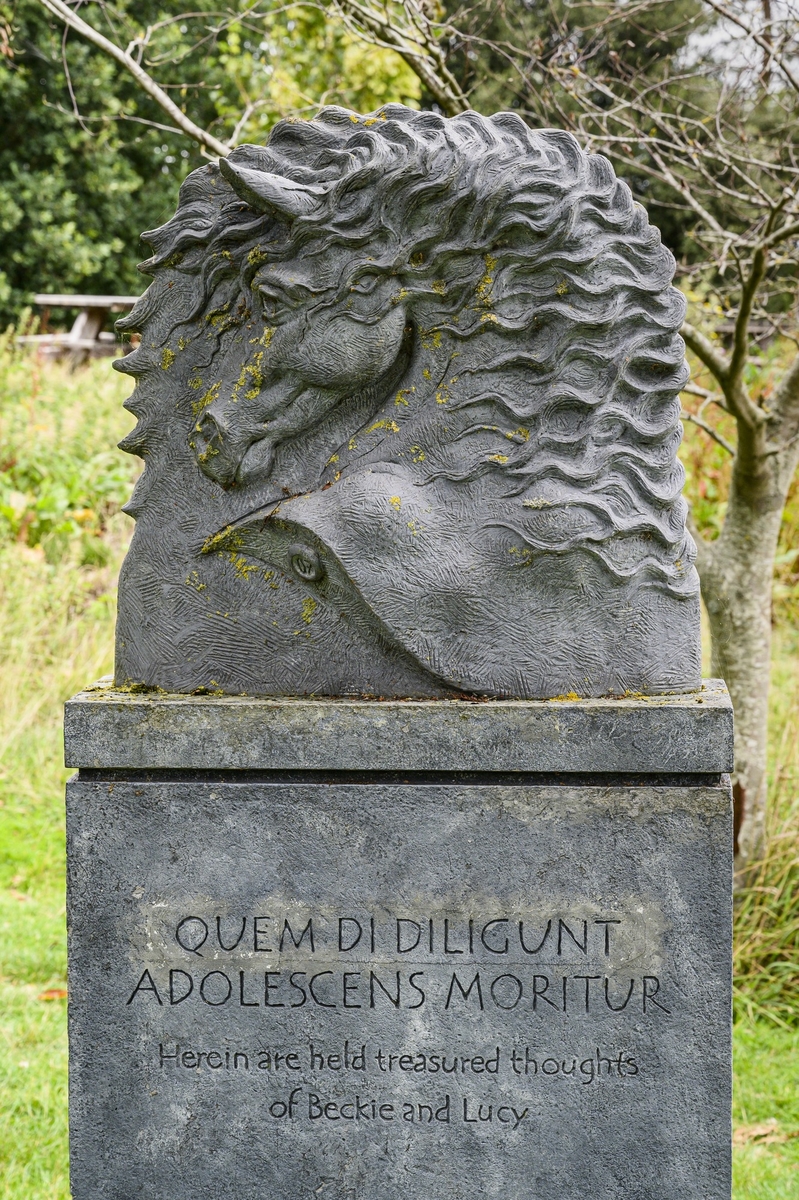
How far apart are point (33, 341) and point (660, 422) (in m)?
10.5

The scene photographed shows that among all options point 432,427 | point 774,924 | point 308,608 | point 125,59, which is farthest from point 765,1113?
point 125,59

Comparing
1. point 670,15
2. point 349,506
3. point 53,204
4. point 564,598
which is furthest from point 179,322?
point 53,204

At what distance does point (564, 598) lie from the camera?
9.46 ft

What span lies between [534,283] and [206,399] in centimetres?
76

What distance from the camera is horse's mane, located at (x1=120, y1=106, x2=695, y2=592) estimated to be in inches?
112

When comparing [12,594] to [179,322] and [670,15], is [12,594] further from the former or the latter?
[670,15]

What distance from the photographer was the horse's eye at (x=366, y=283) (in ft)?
9.39

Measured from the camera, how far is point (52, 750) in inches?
271

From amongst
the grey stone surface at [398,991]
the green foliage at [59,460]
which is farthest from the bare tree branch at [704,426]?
the green foliage at [59,460]

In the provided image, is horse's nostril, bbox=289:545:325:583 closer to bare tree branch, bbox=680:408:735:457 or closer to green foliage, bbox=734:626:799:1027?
bare tree branch, bbox=680:408:735:457

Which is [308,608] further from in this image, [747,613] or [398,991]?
[747,613]

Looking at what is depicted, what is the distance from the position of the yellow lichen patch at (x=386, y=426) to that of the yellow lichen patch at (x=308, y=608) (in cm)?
39

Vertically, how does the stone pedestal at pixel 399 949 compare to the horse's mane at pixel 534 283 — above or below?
below

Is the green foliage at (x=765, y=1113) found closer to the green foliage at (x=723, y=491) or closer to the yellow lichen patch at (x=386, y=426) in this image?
the yellow lichen patch at (x=386, y=426)
